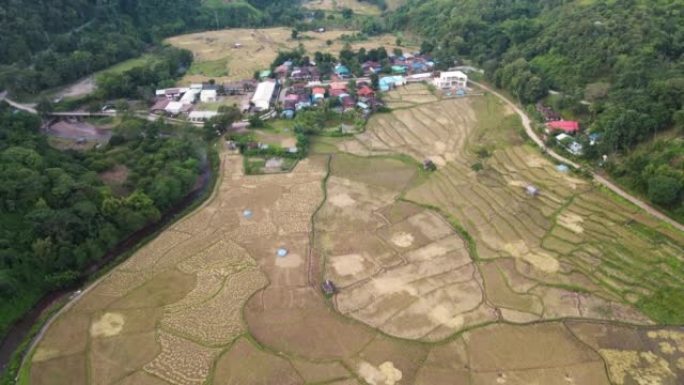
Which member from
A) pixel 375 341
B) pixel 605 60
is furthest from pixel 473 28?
pixel 375 341

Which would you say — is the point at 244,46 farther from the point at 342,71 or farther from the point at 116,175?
the point at 116,175

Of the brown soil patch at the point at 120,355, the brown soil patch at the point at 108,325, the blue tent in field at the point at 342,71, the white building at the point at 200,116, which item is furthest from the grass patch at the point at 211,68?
the brown soil patch at the point at 120,355

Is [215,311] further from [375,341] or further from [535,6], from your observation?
[535,6]

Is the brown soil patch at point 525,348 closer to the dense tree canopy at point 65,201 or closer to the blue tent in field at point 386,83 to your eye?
the dense tree canopy at point 65,201

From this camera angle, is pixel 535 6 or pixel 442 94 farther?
pixel 535 6

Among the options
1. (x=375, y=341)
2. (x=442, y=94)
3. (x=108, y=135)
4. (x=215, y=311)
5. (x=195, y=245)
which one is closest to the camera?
(x=375, y=341)

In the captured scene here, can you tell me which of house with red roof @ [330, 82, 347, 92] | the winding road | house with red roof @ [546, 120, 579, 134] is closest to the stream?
the winding road

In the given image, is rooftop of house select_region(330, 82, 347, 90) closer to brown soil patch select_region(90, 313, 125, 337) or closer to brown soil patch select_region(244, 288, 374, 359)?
brown soil patch select_region(244, 288, 374, 359)
